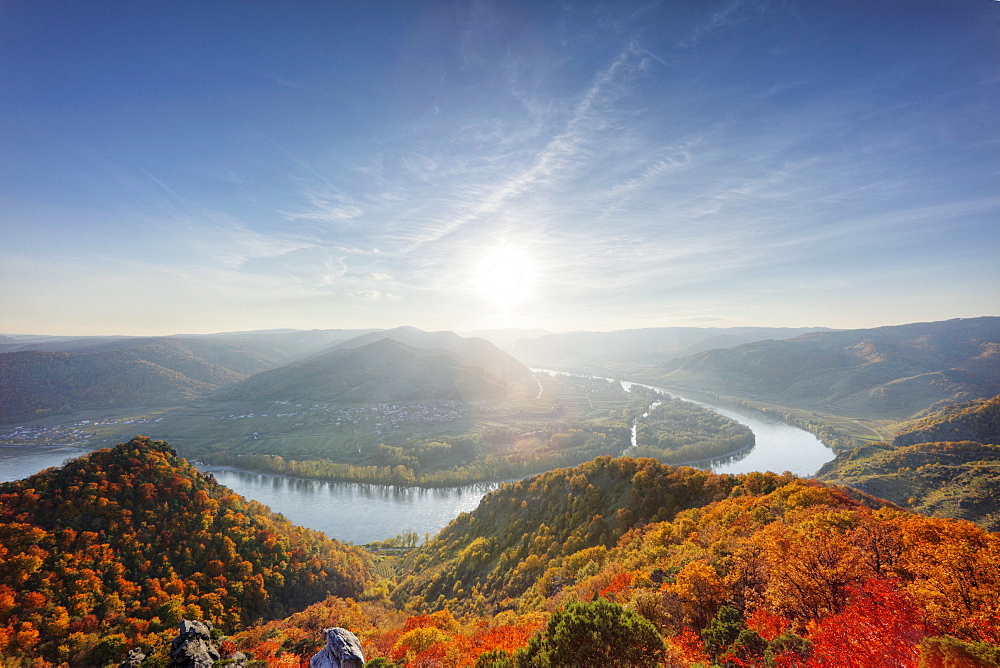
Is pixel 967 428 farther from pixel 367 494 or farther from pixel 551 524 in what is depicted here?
pixel 367 494

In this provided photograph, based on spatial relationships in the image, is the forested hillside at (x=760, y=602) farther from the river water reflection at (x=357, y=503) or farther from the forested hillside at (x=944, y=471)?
the river water reflection at (x=357, y=503)

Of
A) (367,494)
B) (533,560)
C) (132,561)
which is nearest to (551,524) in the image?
(533,560)

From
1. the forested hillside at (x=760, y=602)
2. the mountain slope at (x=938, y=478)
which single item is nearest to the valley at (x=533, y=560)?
the forested hillside at (x=760, y=602)

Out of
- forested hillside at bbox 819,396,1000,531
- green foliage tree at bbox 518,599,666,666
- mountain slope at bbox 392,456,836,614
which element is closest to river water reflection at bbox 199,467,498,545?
mountain slope at bbox 392,456,836,614

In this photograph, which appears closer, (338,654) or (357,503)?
(338,654)

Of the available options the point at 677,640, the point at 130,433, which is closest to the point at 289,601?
the point at 677,640
